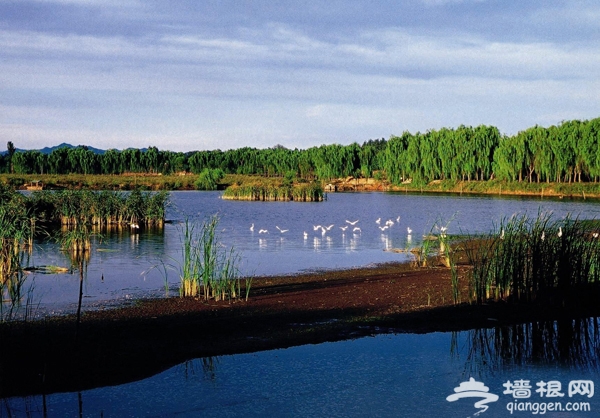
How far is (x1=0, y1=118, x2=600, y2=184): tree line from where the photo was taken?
67875mm

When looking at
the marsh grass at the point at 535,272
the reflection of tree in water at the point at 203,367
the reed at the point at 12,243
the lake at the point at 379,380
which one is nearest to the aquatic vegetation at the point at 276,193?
the reed at the point at 12,243

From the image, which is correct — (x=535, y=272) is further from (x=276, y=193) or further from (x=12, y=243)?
(x=276, y=193)

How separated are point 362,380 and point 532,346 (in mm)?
3022

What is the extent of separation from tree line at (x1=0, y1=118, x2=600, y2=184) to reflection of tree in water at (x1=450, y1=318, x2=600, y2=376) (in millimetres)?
59772

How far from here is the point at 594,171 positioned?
64750 millimetres

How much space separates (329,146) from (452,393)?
103 metres

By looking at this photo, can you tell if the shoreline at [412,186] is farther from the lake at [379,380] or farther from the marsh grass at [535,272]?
the lake at [379,380]

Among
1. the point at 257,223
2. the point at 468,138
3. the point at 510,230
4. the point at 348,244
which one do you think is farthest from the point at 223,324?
the point at 468,138

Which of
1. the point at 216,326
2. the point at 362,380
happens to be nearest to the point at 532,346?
the point at 362,380

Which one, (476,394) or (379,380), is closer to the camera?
(476,394)

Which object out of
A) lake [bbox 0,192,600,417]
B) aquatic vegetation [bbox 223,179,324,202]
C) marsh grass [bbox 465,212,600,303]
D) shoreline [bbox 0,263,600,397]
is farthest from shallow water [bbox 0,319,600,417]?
aquatic vegetation [bbox 223,179,324,202]

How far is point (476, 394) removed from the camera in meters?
7.59

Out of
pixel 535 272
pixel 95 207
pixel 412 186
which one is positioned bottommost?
pixel 535 272

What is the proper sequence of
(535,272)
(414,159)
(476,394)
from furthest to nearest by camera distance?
1. (414,159)
2. (535,272)
3. (476,394)
